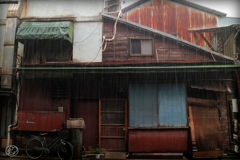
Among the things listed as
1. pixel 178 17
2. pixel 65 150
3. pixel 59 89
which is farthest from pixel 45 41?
pixel 178 17

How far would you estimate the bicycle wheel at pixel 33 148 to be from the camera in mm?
10180

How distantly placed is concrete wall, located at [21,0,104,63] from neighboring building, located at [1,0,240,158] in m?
0.05

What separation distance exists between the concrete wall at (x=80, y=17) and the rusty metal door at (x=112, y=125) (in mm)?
2635

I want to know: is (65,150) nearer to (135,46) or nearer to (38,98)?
(38,98)

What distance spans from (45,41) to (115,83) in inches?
174

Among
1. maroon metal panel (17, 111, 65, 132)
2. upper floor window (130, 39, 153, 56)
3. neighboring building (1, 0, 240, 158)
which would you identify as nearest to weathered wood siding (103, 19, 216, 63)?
neighboring building (1, 0, 240, 158)

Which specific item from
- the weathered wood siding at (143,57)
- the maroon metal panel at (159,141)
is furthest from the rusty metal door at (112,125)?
the weathered wood siding at (143,57)

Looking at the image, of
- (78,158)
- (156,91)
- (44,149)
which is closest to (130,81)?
(156,91)

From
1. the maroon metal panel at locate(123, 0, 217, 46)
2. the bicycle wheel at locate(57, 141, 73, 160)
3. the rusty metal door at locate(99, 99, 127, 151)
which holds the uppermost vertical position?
the maroon metal panel at locate(123, 0, 217, 46)

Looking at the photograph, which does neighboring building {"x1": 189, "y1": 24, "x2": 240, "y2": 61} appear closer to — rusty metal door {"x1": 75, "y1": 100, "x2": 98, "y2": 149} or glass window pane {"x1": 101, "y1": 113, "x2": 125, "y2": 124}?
glass window pane {"x1": 101, "y1": 113, "x2": 125, "y2": 124}

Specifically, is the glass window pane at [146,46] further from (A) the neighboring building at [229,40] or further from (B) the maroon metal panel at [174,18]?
(B) the maroon metal panel at [174,18]

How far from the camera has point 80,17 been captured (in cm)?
1263

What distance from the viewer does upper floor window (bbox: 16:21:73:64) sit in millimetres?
11453

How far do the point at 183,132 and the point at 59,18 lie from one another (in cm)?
889
